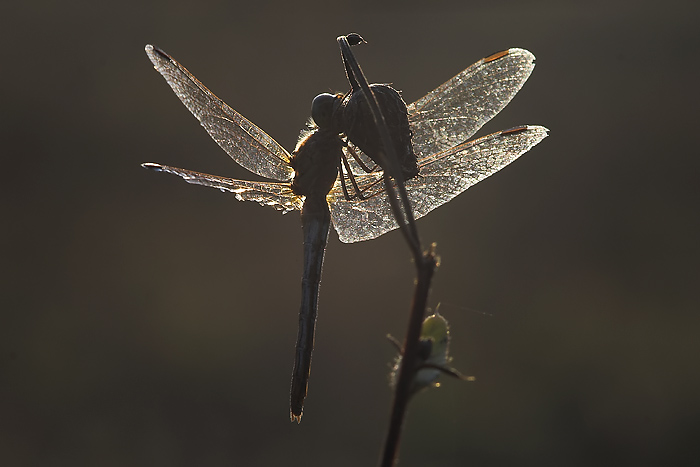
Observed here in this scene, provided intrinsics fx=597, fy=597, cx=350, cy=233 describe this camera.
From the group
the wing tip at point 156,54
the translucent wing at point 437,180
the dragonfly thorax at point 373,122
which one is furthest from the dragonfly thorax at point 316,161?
the wing tip at point 156,54

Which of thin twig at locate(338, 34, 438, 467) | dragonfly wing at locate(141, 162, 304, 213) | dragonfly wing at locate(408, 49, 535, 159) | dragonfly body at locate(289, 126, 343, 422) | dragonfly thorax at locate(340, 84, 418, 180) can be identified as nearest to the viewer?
thin twig at locate(338, 34, 438, 467)

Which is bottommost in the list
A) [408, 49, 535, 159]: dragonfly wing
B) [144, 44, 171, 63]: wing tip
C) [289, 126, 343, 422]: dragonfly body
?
[289, 126, 343, 422]: dragonfly body

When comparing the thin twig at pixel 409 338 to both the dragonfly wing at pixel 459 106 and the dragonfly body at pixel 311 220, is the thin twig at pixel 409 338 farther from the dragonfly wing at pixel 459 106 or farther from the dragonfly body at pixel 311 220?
the dragonfly wing at pixel 459 106

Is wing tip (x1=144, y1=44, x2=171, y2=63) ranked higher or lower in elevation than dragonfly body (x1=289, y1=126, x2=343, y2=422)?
higher

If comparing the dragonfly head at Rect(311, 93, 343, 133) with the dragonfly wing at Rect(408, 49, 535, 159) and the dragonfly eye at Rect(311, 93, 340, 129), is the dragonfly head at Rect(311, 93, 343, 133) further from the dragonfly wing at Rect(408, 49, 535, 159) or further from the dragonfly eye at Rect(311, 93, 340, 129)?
the dragonfly wing at Rect(408, 49, 535, 159)

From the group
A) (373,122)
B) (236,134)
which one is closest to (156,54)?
(236,134)

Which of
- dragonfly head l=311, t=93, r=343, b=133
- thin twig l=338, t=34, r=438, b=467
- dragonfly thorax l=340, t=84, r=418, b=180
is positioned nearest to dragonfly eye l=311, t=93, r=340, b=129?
dragonfly head l=311, t=93, r=343, b=133

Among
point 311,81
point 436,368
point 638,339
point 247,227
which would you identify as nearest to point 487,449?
point 638,339

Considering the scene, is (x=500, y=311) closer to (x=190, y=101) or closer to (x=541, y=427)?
(x=541, y=427)
